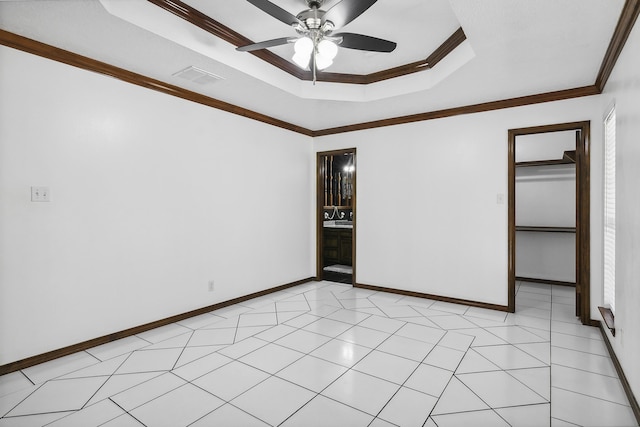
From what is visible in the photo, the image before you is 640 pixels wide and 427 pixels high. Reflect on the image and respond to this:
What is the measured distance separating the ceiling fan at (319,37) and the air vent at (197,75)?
3.09 ft

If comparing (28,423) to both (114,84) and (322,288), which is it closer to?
(114,84)

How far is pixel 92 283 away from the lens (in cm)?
300

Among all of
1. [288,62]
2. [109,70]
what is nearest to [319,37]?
[288,62]

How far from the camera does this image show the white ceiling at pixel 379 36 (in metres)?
2.33

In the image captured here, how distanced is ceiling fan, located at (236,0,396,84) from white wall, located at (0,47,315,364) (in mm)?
1585

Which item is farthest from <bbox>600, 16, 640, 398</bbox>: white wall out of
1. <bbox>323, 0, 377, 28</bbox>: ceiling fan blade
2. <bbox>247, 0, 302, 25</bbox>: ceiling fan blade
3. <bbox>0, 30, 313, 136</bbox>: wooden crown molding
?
<bbox>0, 30, 313, 136</bbox>: wooden crown molding

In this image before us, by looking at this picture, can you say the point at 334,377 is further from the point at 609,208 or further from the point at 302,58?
the point at 609,208

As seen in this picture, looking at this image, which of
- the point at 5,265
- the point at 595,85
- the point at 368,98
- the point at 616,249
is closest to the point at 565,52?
the point at 595,85

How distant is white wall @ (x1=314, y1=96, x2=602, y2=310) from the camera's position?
4039 millimetres

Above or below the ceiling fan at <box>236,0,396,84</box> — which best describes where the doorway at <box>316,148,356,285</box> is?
below

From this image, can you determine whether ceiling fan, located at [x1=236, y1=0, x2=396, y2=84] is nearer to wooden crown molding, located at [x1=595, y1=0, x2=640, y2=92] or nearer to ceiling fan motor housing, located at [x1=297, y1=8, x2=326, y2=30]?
ceiling fan motor housing, located at [x1=297, y1=8, x2=326, y2=30]

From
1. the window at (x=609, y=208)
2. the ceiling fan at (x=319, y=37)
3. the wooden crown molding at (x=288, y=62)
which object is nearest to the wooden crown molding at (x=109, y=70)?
the wooden crown molding at (x=288, y=62)

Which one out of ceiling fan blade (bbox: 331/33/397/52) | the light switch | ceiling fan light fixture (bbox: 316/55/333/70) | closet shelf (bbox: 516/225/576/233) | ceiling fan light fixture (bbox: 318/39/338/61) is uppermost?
ceiling fan blade (bbox: 331/33/397/52)

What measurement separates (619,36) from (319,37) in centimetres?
218
